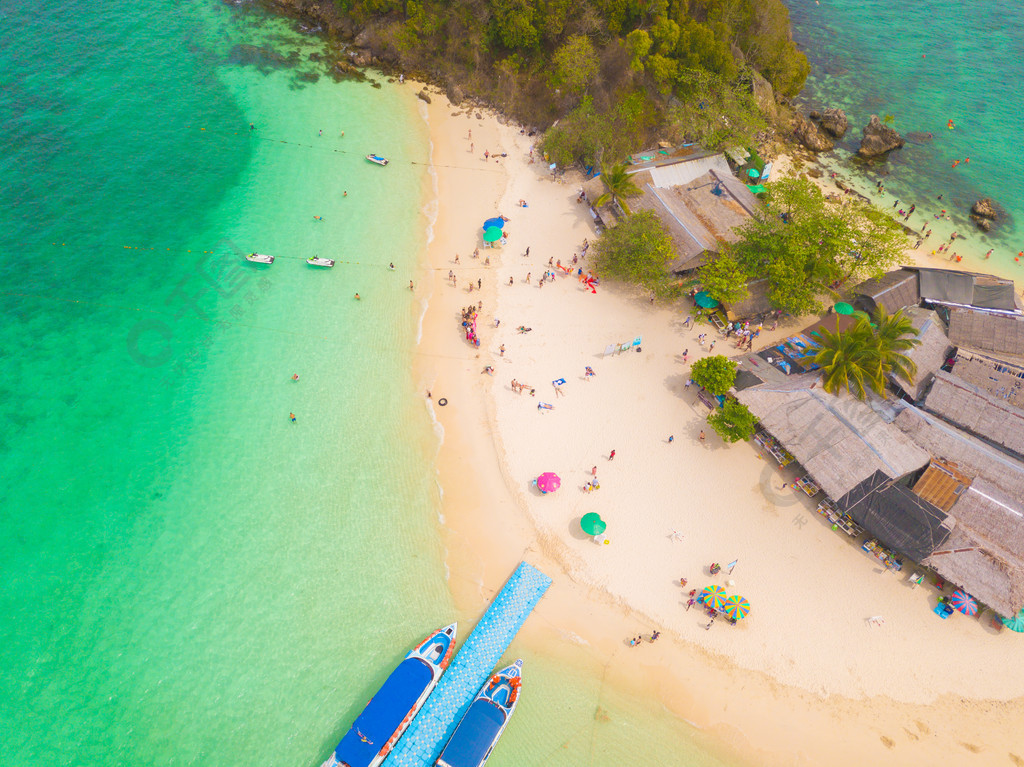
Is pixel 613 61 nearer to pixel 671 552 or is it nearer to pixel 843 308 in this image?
pixel 843 308

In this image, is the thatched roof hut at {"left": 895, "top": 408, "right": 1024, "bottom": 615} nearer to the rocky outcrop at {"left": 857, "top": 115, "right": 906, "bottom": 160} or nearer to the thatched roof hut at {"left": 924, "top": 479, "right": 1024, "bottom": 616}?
the thatched roof hut at {"left": 924, "top": 479, "right": 1024, "bottom": 616}

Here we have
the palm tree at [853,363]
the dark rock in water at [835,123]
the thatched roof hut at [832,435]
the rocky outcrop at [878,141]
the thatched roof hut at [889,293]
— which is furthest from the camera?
the dark rock in water at [835,123]

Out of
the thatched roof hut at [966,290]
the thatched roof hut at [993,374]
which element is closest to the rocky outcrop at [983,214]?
the thatched roof hut at [966,290]

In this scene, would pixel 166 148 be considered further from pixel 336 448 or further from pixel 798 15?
pixel 798 15

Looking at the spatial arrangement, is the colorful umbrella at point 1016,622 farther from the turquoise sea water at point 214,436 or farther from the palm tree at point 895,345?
the turquoise sea water at point 214,436

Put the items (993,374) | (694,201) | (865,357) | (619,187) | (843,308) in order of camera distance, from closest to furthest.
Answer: (865,357) → (993,374) → (843,308) → (619,187) → (694,201)

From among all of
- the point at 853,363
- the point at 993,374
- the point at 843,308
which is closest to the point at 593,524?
the point at 853,363
